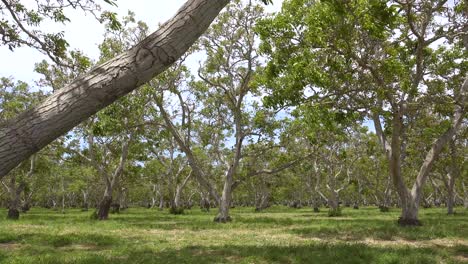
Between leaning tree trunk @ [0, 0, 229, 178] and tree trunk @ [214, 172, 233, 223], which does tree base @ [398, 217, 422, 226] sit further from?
leaning tree trunk @ [0, 0, 229, 178]

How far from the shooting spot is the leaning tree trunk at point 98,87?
3668 millimetres

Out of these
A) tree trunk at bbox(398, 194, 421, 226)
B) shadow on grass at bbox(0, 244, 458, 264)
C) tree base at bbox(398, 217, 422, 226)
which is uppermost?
tree trunk at bbox(398, 194, 421, 226)

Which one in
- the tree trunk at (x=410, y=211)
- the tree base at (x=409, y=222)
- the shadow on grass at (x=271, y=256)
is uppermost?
the tree trunk at (x=410, y=211)

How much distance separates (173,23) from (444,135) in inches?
813

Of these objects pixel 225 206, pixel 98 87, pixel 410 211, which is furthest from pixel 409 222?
pixel 98 87

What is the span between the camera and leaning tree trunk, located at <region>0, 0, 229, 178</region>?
3668 millimetres

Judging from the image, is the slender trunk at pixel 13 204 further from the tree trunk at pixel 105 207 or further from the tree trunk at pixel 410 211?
the tree trunk at pixel 410 211

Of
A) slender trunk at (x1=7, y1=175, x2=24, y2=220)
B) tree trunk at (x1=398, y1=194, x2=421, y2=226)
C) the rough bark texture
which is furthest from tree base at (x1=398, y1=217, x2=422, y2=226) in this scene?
slender trunk at (x1=7, y1=175, x2=24, y2=220)

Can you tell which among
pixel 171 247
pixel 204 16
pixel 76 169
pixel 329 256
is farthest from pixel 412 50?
pixel 76 169

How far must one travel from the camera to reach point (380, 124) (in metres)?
22.6

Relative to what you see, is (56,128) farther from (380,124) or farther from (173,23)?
(380,124)

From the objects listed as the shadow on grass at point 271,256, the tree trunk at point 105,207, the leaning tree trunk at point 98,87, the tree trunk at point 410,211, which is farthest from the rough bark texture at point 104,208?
the leaning tree trunk at point 98,87

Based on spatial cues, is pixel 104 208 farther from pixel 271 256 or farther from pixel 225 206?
pixel 271 256

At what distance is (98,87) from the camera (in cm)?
389
